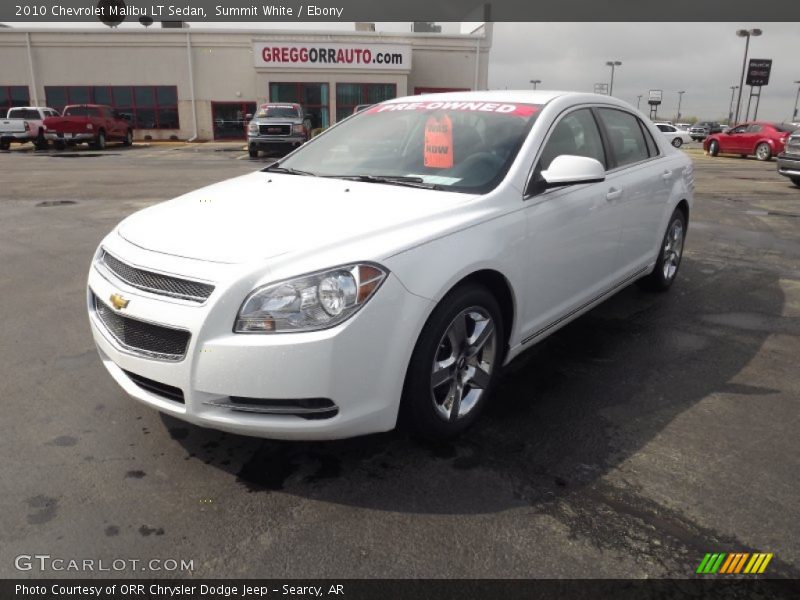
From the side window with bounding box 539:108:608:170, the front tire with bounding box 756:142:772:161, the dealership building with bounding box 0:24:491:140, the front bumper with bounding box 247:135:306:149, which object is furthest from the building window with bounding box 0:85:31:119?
the side window with bounding box 539:108:608:170

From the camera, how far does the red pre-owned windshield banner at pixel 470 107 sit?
3883 millimetres

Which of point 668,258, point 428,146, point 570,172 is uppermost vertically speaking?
point 428,146

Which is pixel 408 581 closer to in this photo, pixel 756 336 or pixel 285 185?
pixel 285 185

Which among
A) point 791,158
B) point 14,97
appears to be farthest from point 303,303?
point 14,97

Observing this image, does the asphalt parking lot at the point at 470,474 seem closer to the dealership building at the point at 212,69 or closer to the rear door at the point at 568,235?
the rear door at the point at 568,235

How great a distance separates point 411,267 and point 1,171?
18456 mm

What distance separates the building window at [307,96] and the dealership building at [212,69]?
2.2 inches

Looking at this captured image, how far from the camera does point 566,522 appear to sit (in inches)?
101

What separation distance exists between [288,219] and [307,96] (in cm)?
3382

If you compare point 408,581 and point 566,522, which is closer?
point 408,581

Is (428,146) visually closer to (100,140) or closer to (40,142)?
(100,140)

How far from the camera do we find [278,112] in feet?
74.7

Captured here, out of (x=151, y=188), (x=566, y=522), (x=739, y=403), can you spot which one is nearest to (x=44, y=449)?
(x=566, y=522)

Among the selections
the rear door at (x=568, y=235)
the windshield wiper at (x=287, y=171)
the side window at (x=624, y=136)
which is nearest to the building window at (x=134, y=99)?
the windshield wiper at (x=287, y=171)
